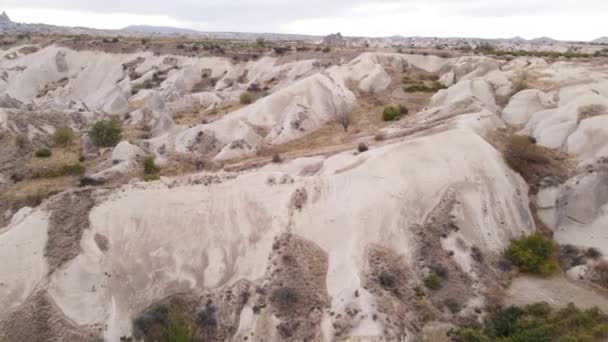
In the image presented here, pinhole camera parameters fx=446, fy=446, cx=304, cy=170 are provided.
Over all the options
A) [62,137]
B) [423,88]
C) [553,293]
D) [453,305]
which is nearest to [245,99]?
[62,137]

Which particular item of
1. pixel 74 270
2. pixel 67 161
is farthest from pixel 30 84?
pixel 74 270

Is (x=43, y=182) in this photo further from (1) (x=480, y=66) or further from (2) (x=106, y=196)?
(1) (x=480, y=66)

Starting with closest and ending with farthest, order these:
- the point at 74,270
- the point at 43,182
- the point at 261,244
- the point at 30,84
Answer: the point at 74,270, the point at 261,244, the point at 43,182, the point at 30,84

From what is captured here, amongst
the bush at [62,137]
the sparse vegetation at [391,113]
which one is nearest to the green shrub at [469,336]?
the sparse vegetation at [391,113]

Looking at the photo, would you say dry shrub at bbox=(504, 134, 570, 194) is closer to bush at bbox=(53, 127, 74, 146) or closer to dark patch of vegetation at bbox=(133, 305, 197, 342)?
dark patch of vegetation at bbox=(133, 305, 197, 342)

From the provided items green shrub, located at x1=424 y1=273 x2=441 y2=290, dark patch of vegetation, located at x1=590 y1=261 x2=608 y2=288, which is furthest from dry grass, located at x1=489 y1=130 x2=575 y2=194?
green shrub, located at x1=424 y1=273 x2=441 y2=290

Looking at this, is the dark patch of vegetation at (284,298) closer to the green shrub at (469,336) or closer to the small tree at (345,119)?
the green shrub at (469,336)
